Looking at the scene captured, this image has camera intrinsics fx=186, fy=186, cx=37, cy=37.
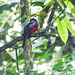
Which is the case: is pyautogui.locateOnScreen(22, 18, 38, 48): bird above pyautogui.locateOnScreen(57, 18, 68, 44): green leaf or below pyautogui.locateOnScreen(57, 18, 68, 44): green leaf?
above

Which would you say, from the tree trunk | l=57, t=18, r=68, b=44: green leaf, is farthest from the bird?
l=57, t=18, r=68, b=44: green leaf

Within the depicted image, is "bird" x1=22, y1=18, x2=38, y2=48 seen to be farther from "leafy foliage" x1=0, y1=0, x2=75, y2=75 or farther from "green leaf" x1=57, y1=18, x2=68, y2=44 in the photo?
"green leaf" x1=57, y1=18, x2=68, y2=44

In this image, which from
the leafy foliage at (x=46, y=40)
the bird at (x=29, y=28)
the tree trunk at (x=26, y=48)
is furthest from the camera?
the bird at (x=29, y=28)

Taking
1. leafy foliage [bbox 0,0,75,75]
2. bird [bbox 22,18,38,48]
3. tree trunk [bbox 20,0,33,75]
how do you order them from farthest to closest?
bird [bbox 22,18,38,48] < tree trunk [bbox 20,0,33,75] < leafy foliage [bbox 0,0,75,75]

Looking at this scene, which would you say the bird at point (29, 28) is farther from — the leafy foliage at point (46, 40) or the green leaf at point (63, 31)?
the green leaf at point (63, 31)

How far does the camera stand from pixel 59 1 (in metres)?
1.18

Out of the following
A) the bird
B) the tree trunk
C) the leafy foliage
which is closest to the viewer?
the leafy foliage

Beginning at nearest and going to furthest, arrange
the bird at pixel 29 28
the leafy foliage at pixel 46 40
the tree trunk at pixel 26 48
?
1. the leafy foliage at pixel 46 40
2. the tree trunk at pixel 26 48
3. the bird at pixel 29 28

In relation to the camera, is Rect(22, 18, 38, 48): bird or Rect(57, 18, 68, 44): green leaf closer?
Rect(57, 18, 68, 44): green leaf

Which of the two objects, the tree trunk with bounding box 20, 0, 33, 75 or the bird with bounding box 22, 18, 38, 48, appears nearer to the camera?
the tree trunk with bounding box 20, 0, 33, 75

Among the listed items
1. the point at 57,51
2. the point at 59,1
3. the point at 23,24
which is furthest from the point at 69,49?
the point at 59,1

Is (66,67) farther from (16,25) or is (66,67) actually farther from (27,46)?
(16,25)

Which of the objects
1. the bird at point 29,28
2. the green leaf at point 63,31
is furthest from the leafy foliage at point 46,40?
the bird at point 29,28

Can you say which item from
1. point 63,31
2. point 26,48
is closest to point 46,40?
point 26,48
